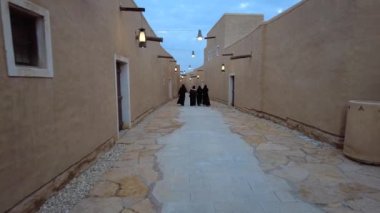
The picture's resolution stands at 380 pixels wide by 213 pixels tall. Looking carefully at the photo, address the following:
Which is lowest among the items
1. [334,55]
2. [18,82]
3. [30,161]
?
[30,161]

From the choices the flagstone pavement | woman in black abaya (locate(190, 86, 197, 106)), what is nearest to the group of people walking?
woman in black abaya (locate(190, 86, 197, 106))

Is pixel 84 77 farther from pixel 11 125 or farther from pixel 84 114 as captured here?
pixel 11 125

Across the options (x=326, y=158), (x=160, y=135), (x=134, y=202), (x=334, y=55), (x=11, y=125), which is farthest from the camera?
(x=160, y=135)

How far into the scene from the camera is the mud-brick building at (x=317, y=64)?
5449mm

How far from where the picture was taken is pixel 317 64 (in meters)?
6.78

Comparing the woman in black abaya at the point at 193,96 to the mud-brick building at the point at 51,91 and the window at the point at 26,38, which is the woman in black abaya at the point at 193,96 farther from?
the window at the point at 26,38

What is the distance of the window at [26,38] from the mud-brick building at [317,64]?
5.67 meters

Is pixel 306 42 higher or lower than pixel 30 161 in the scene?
higher

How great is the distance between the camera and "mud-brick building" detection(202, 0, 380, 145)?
545 cm

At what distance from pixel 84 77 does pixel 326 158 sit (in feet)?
15.5

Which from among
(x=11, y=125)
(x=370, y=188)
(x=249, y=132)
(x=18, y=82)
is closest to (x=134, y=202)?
(x=11, y=125)

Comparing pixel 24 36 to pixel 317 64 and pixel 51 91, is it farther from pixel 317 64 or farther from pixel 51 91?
pixel 317 64

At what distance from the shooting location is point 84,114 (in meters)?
4.45

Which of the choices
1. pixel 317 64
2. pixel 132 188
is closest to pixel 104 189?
pixel 132 188
